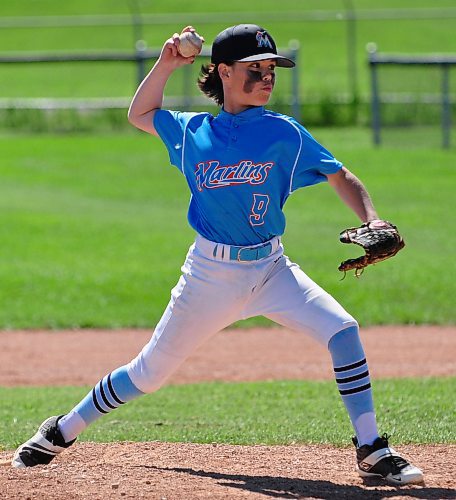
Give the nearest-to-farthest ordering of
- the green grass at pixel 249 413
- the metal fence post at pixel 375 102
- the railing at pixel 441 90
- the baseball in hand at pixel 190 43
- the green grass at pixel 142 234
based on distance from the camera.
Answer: the baseball in hand at pixel 190 43 → the green grass at pixel 249 413 → the green grass at pixel 142 234 → the railing at pixel 441 90 → the metal fence post at pixel 375 102

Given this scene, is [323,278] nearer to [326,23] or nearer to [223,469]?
[223,469]

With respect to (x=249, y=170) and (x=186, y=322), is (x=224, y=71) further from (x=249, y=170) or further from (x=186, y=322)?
(x=186, y=322)

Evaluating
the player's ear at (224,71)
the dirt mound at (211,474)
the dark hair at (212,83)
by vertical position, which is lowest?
the dirt mound at (211,474)

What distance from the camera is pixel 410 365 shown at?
30.1ft

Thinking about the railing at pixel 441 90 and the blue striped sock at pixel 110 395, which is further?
the railing at pixel 441 90

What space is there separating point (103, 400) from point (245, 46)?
70.0 inches

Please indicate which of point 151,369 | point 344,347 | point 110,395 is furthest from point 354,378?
point 110,395

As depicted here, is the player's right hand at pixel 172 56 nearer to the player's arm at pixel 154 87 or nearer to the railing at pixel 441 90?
the player's arm at pixel 154 87

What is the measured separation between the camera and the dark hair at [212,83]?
5195 mm

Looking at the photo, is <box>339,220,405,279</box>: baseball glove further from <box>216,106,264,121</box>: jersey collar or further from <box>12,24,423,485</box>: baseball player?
<box>216,106,264,121</box>: jersey collar

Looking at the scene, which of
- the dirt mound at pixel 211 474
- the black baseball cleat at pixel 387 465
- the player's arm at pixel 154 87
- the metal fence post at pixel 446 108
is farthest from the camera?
the metal fence post at pixel 446 108

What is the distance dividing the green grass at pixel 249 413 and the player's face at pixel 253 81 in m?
2.03

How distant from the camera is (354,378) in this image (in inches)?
194

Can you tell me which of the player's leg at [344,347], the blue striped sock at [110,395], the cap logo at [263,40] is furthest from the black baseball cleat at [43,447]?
the cap logo at [263,40]
